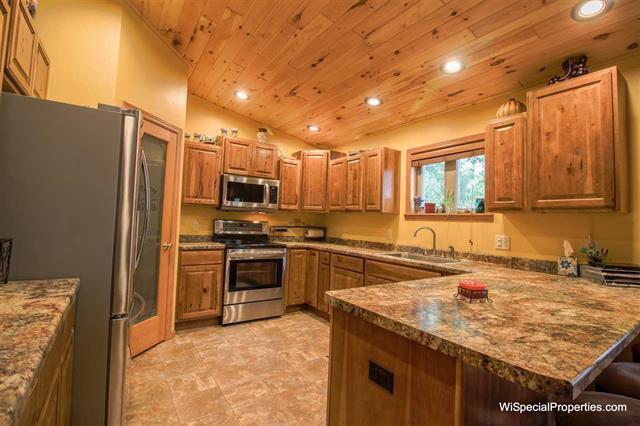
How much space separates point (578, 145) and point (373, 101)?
1736mm

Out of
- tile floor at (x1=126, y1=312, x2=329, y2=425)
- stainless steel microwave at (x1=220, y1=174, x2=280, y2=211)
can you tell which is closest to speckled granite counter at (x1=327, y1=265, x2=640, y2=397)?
tile floor at (x1=126, y1=312, x2=329, y2=425)

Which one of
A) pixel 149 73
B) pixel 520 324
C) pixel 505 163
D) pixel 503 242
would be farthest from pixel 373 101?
pixel 520 324

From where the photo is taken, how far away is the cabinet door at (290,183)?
4.02m

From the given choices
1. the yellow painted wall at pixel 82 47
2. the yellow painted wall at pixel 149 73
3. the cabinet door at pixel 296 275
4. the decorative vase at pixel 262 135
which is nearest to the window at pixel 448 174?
the cabinet door at pixel 296 275

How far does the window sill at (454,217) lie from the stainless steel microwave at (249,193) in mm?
1724

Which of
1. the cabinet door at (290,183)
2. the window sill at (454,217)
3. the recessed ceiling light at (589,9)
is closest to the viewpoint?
the recessed ceiling light at (589,9)

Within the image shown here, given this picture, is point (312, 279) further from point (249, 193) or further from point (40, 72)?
→ point (40, 72)

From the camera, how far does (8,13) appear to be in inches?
45.8

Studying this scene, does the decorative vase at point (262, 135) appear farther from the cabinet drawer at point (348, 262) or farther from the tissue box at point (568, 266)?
the tissue box at point (568, 266)

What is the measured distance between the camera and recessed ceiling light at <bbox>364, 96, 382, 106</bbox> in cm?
292

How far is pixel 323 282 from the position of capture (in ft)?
11.8

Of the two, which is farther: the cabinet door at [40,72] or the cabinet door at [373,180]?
the cabinet door at [373,180]

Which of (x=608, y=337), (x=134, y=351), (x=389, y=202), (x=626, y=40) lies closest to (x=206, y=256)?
(x=134, y=351)

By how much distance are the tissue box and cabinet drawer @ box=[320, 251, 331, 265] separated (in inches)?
86.2
